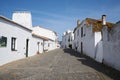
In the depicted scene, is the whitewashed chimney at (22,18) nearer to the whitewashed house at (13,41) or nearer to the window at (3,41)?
the whitewashed house at (13,41)

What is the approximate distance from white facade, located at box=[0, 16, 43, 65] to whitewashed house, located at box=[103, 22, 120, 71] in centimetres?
903

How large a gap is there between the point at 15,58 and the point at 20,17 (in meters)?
8.80

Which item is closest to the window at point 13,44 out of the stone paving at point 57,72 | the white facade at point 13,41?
the white facade at point 13,41

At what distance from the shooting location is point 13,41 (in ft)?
56.4

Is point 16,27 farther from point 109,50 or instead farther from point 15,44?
point 109,50

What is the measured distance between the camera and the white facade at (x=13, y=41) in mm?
14305

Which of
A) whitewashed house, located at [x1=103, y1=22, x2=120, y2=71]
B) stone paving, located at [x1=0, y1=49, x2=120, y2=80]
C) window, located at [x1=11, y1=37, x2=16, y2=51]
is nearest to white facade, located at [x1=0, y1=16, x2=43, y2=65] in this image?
window, located at [x1=11, y1=37, x2=16, y2=51]

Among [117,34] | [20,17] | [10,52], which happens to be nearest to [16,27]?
[10,52]

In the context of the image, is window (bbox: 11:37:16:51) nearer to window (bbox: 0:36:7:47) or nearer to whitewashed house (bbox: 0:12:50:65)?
whitewashed house (bbox: 0:12:50:65)

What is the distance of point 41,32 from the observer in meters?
52.9

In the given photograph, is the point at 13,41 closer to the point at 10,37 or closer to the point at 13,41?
the point at 13,41

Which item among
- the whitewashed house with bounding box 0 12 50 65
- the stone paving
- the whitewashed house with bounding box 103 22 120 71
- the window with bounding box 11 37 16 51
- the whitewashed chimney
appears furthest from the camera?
the whitewashed chimney

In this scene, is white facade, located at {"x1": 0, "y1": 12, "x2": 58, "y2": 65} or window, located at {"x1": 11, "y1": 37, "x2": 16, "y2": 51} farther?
Answer: window, located at {"x1": 11, "y1": 37, "x2": 16, "y2": 51}

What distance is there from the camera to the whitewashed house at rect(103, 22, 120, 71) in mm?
11365
